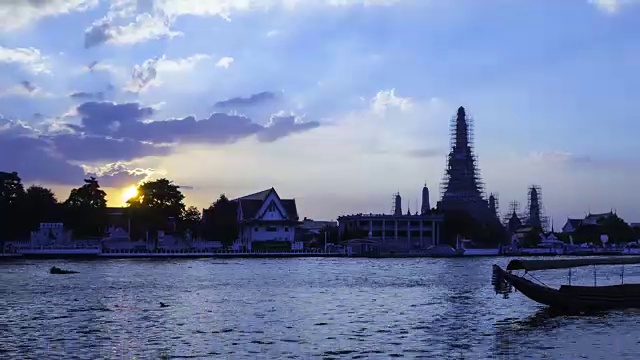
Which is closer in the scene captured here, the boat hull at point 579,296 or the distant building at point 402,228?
the boat hull at point 579,296

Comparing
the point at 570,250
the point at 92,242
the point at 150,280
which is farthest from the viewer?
the point at 570,250

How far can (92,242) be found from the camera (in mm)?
122375

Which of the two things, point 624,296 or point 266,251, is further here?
point 266,251

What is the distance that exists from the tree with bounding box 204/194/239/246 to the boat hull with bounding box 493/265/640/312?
309 ft

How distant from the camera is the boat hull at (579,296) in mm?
35969

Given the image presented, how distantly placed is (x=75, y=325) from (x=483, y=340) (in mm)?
16185

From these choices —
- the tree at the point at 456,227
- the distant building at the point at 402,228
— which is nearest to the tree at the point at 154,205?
the distant building at the point at 402,228

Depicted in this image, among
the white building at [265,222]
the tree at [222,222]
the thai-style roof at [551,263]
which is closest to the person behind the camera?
the thai-style roof at [551,263]

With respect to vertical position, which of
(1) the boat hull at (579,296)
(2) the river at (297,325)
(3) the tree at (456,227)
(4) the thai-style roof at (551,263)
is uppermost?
(3) the tree at (456,227)

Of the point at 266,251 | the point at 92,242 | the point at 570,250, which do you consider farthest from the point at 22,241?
the point at 570,250

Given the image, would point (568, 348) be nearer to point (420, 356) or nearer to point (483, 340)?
point (483, 340)

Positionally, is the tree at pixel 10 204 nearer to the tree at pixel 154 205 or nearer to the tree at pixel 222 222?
the tree at pixel 154 205

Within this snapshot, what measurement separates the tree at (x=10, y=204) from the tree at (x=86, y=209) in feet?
23.4

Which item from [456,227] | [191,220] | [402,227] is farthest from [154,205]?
[456,227]
